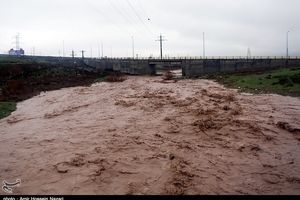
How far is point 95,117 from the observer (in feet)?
75.7

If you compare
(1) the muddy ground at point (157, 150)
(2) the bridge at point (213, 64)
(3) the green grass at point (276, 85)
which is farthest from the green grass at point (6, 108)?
(2) the bridge at point (213, 64)

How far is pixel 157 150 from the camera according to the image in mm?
14445

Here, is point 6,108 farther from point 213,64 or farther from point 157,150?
point 213,64

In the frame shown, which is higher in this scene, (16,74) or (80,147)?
(16,74)

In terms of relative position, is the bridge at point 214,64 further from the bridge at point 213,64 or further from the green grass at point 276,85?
the green grass at point 276,85

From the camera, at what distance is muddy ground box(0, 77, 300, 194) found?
10.9 metres

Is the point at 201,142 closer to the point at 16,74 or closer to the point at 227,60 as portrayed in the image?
the point at 16,74

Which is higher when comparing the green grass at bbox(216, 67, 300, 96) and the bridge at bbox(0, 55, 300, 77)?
the bridge at bbox(0, 55, 300, 77)

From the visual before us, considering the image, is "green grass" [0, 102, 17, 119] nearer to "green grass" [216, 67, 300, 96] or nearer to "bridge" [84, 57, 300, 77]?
"green grass" [216, 67, 300, 96]

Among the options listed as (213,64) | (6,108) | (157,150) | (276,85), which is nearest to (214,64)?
(213,64)

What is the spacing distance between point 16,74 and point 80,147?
40.6 meters

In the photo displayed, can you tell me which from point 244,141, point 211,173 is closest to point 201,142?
point 244,141

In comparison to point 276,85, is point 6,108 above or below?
below

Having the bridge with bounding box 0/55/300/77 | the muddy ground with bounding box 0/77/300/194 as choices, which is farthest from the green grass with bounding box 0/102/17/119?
the bridge with bounding box 0/55/300/77
